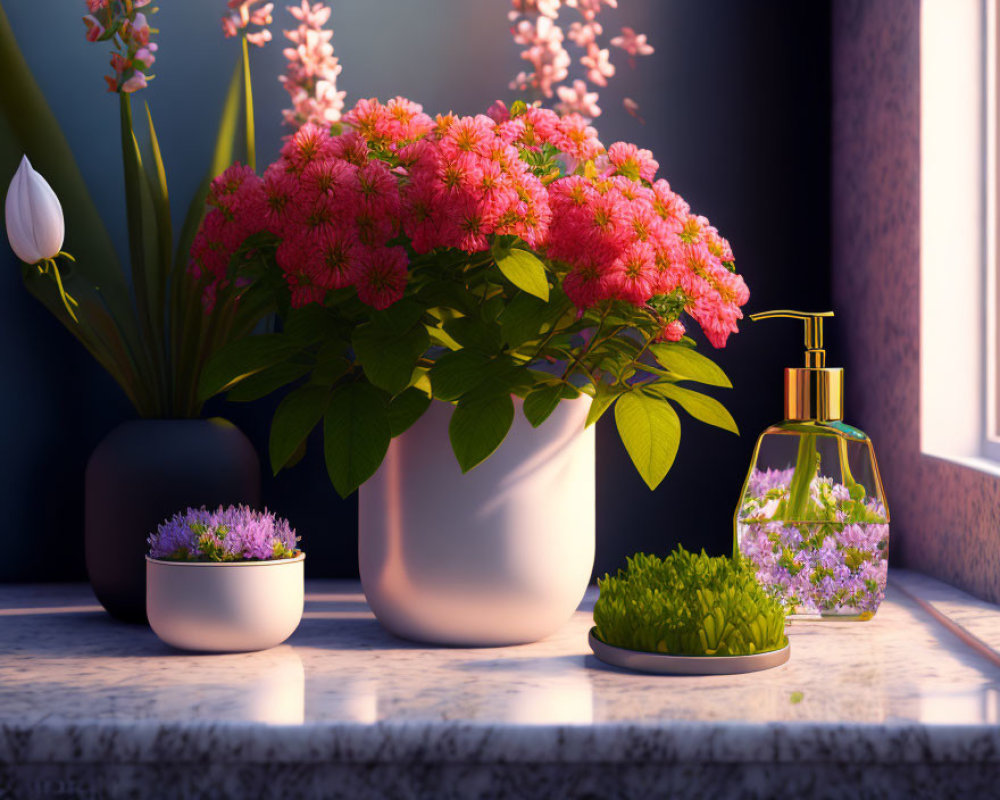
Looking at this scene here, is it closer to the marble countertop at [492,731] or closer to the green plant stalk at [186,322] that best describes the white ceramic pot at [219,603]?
the marble countertop at [492,731]

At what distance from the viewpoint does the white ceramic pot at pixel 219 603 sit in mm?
677

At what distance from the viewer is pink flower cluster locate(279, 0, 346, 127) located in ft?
2.99

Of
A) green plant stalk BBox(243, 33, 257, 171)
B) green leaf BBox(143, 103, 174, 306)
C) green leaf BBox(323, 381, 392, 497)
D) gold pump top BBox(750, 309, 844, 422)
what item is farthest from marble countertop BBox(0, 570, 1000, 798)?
green plant stalk BBox(243, 33, 257, 171)

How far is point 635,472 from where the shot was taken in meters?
1.03

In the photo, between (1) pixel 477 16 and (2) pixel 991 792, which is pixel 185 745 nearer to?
(2) pixel 991 792

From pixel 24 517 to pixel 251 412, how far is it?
25cm

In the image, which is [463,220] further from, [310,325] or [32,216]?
[32,216]

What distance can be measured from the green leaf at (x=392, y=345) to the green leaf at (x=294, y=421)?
0.05 m

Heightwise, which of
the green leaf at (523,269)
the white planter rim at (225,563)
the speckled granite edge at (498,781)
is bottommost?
the speckled granite edge at (498,781)

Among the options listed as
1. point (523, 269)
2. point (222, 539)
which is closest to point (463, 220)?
point (523, 269)

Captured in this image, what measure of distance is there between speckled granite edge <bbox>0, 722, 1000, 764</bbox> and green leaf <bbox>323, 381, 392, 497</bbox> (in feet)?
0.58

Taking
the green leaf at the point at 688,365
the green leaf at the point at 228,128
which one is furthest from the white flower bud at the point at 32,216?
the green leaf at the point at 688,365

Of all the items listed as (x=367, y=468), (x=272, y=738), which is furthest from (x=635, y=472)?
(x=272, y=738)

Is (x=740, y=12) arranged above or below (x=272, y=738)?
above
